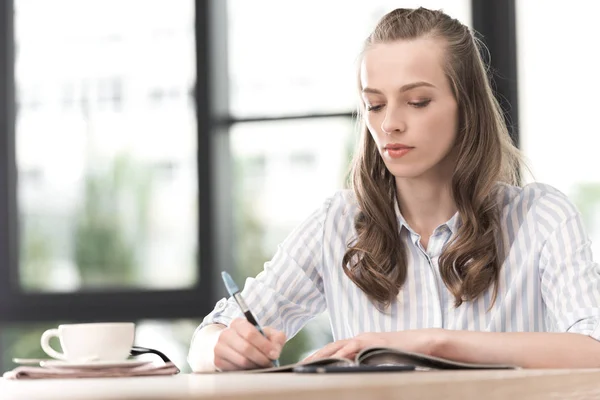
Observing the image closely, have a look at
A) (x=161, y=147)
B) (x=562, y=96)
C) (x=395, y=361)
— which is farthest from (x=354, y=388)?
(x=161, y=147)

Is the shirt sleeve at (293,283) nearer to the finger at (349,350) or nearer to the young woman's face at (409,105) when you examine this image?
the young woman's face at (409,105)

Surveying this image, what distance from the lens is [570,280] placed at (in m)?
1.59

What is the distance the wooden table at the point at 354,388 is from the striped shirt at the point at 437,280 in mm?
542

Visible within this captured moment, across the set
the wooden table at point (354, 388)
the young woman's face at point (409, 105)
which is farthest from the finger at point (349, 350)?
the young woman's face at point (409, 105)

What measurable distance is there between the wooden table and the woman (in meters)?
0.53

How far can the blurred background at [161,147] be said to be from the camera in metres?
3.31

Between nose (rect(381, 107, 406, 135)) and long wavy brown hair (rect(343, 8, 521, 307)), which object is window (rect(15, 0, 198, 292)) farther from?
nose (rect(381, 107, 406, 135))

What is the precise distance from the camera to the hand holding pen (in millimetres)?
1322

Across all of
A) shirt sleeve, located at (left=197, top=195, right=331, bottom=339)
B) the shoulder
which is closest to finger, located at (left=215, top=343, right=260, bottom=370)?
shirt sleeve, located at (left=197, top=195, right=331, bottom=339)

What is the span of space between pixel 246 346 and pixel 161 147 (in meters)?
2.14

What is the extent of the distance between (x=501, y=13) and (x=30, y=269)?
1886 mm

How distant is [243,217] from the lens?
3.35 meters

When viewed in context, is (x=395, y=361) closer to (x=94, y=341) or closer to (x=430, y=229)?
(x=94, y=341)

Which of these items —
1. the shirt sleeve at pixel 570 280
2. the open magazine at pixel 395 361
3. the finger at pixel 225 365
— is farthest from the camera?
the shirt sleeve at pixel 570 280
